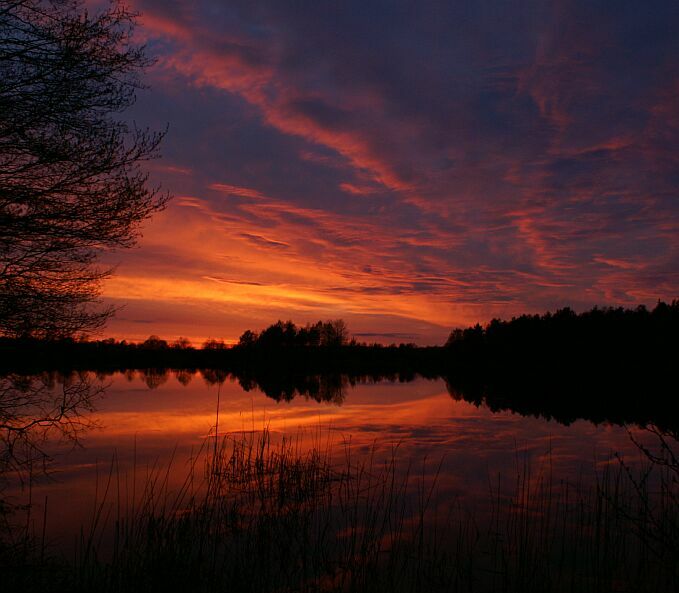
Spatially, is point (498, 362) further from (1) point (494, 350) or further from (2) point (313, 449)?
(2) point (313, 449)

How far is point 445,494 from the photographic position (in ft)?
35.0

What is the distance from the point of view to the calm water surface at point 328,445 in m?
10.6

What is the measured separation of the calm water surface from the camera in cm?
1057

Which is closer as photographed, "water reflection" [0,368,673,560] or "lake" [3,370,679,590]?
"lake" [3,370,679,590]

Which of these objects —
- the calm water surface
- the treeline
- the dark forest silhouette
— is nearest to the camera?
the calm water surface

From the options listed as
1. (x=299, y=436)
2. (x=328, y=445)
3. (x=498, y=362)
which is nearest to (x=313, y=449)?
(x=328, y=445)

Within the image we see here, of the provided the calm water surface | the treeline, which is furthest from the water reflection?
the treeline

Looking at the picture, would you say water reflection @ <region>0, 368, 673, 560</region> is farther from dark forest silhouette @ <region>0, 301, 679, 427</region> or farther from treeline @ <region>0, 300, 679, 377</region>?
treeline @ <region>0, 300, 679, 377</region>

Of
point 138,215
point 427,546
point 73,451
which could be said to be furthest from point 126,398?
point 427,546

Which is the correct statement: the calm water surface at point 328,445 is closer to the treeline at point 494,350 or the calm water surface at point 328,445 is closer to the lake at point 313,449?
the lake at point 313,449

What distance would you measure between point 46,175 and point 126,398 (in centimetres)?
2688

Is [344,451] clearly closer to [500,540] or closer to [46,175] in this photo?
[500,540]

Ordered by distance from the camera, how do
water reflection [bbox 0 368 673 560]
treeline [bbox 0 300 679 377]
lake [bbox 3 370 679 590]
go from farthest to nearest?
treeline [bbox 0 300 679 377]
water reflection [bbox 0 368 673 560]
lake [bbox 3 370 679 590]

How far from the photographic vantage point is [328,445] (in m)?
15.8
